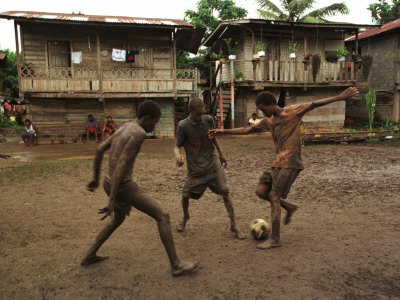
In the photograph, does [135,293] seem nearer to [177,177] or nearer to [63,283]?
[63,283]

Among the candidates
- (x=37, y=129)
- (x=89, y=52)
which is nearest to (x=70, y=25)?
(x=89, y=52)

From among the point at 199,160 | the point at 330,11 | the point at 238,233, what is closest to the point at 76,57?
the point at 199,160

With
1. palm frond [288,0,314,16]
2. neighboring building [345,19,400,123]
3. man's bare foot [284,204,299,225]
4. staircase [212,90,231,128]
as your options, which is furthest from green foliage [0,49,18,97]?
man's bare foot [284,204,299,225]

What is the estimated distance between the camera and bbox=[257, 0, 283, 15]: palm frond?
22.9 metres

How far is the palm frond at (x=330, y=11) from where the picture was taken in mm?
22353

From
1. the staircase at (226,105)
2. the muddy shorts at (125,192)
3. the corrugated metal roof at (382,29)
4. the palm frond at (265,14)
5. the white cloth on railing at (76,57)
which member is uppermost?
the palm frond at (265,14)

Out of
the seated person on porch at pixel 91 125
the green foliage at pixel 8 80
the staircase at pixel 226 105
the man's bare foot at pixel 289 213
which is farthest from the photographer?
the green foliage at pixel 8 80

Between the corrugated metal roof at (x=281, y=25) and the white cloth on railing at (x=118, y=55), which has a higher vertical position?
the corrugated metal roof at (x=281, y=25)

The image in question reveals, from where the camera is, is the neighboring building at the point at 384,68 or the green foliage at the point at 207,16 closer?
the neighboring building at the point at 384,68

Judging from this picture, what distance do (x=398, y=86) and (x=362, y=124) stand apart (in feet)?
10.2

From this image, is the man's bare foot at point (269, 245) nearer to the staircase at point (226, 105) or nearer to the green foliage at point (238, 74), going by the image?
the staircase at point (226, 105)

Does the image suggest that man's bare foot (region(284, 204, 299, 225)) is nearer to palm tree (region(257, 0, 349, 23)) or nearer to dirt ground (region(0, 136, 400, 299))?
dirt ground (region(0, 136, 400, 299))

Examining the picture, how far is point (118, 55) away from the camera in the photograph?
15.1 m

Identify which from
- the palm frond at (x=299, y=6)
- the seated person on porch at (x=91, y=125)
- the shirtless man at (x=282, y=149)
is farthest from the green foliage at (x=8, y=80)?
the shirtless man at (x=282, y=149)
